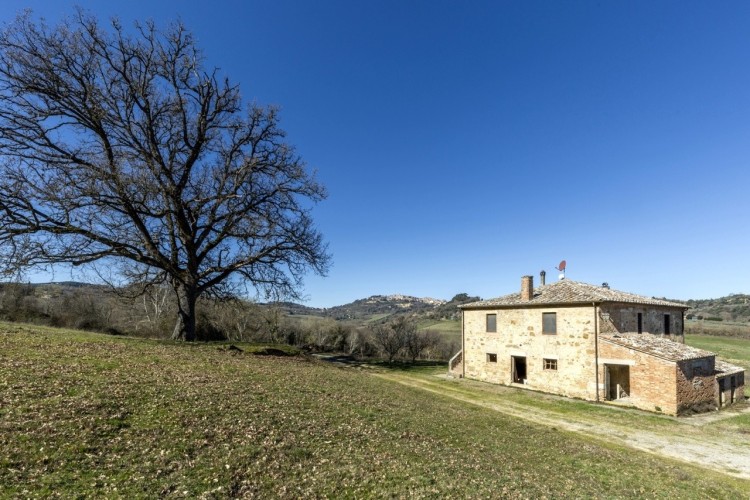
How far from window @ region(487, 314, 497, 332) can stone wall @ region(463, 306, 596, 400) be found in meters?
0.30

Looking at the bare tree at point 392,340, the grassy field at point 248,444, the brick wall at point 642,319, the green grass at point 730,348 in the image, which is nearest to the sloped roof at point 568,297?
the brick wall at point 642,319

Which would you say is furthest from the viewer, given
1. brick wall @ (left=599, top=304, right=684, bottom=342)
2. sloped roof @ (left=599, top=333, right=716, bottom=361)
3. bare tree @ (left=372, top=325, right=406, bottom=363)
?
bare tree @ (left=372, top=325, right=406, bottom=363)

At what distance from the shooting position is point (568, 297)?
77.9 feet

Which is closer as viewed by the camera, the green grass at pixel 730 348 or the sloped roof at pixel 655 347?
the sloped roof at pixel 655 347

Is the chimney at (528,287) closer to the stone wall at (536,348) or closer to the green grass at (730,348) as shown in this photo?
the stone wall at (536,348)

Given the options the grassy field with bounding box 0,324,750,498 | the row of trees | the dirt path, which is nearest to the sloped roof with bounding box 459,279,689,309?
the dirt path

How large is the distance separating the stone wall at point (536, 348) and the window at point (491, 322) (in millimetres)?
296

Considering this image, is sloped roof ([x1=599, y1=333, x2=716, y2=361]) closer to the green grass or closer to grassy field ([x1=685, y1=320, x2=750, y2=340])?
the green grass

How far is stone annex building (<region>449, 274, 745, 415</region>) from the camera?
19234 mm

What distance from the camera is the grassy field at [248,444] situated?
5.49 m

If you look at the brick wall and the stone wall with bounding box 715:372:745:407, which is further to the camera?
the brick wall

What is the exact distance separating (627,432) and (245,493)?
645 inches

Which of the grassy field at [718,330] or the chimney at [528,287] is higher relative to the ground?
the chimney at [528,287]

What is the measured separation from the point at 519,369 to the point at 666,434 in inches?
509
